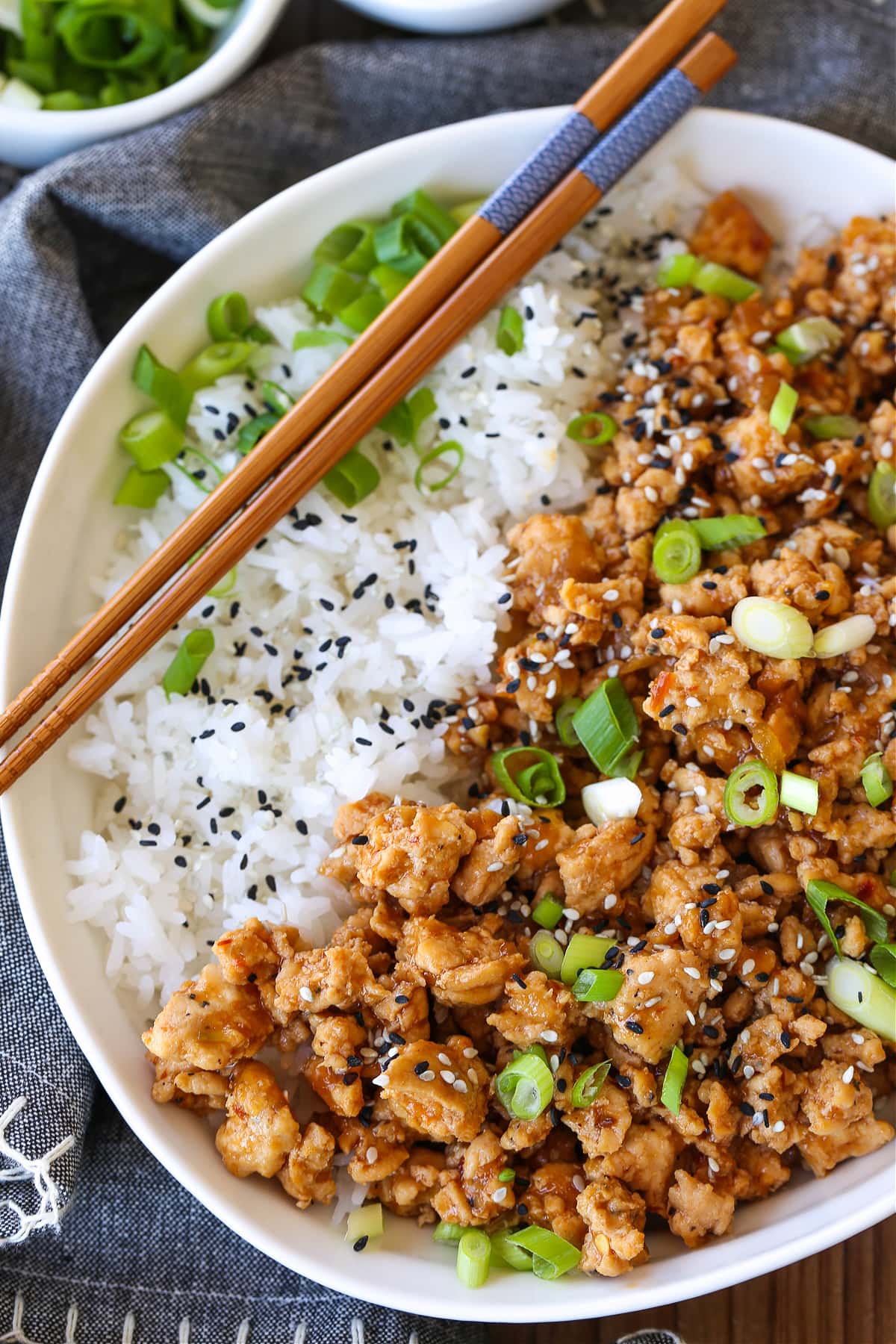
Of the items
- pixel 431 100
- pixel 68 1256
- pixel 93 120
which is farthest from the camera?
pixel 431 100

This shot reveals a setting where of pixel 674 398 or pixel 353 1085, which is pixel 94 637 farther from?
pixel 674 398

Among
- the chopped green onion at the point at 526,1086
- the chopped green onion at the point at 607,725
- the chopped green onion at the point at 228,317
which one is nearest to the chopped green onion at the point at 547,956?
the chopped green onion at the point at 526,1086

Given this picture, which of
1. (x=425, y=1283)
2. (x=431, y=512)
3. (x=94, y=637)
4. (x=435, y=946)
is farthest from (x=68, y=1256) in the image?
(x=431, y=512)

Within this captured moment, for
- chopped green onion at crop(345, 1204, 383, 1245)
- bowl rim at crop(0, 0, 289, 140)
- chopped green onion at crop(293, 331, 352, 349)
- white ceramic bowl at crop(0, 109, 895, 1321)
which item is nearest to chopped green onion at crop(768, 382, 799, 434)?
white ceramic bowl at crop(0, 109, 895, 1321)

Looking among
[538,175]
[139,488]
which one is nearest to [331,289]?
[538,175]

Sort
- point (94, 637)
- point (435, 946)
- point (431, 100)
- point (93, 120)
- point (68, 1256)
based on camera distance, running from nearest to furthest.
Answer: point (435, 946) < point (94, 637) < point (68, 1256) < point (93, 120) < point (431, 100)

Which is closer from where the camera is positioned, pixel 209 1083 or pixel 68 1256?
pixel 209 1083
